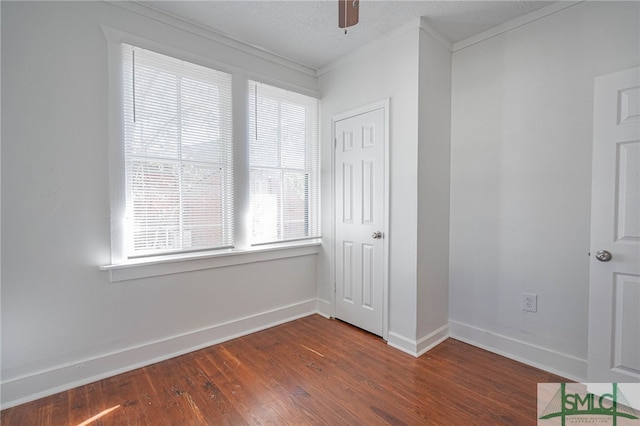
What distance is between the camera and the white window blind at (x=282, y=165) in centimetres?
299

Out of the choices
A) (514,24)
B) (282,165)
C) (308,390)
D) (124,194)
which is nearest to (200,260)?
(124,194)

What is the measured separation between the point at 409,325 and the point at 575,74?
7.49 ft

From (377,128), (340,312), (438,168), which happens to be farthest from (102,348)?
(438,168)

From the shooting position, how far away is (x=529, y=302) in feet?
7.90

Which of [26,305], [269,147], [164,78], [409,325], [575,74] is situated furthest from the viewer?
[269,147]

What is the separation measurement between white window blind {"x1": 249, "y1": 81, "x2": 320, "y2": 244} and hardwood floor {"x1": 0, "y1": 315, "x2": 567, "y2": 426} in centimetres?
120

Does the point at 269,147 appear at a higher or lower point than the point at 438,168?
higher

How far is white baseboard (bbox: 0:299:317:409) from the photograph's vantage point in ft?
6.29

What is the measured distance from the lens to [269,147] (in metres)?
3.08

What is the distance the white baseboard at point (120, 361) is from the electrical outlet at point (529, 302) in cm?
222

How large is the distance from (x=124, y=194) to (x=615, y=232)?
11.0ft

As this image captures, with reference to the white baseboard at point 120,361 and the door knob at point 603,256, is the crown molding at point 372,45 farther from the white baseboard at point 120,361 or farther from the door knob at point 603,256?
the white baseboard at point 120,361

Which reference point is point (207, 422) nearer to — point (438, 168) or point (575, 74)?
point (438, 168)

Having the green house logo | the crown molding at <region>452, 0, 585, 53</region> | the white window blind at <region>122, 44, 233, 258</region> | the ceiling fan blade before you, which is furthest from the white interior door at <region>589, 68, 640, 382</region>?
the white window blind at <region>122, 44, 233, 258</region>
